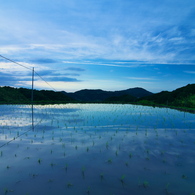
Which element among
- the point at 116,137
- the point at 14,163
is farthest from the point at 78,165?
the point at 116,137

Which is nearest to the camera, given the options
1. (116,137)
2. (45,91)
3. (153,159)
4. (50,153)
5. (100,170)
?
(100,170)

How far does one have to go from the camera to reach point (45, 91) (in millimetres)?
70375

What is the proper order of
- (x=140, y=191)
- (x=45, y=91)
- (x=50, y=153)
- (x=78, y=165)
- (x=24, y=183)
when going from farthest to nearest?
(x=45, y=91) < (x=50, y=153) < (x=78, y=165) < (x=24, y=183) < (x=140, y=191)

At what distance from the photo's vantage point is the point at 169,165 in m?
4.79

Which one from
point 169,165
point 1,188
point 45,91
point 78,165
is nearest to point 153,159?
point 169,165

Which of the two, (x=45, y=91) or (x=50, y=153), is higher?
(x=45, y=91)

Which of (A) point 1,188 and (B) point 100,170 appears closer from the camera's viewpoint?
(A) point 1,188

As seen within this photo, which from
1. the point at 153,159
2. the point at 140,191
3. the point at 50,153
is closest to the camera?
the point at 140,191

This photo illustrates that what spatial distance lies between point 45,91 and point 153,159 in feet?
226

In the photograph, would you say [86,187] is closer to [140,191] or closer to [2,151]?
[140,191]

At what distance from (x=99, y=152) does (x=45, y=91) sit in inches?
2672

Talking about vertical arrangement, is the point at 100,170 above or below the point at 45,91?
below

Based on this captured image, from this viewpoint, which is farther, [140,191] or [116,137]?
[116,137]

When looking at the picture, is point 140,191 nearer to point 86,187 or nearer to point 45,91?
point 86,187
